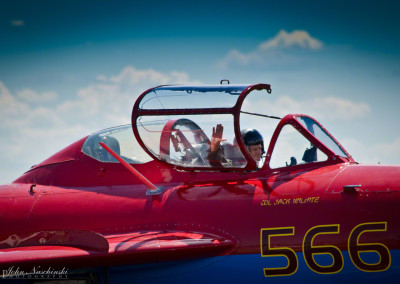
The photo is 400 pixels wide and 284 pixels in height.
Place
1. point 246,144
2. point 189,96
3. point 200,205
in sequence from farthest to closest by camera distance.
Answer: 1. point 189,96
2. point 246,144
3. point 200,205

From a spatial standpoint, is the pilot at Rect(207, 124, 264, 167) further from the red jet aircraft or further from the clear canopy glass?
the clear canopy glass

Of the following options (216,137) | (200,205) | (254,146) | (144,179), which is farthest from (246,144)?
(144,179)

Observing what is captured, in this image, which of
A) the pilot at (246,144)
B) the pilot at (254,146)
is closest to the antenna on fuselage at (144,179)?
the pilot at (246,144)

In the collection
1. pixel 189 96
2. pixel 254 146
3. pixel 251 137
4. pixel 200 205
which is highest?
pixel 189 96

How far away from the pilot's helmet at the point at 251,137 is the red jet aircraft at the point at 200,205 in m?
0.12

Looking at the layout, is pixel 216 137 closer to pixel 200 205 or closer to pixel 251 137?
pixel 251 137

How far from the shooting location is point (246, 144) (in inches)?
253

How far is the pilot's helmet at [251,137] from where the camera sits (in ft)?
21.0

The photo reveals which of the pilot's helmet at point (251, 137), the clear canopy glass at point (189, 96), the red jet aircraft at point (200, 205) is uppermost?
the clear canopy glass at point (189, 96)

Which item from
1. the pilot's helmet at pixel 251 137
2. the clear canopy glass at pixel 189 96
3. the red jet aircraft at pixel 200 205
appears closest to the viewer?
the red jet aircraft at pixel 200 205

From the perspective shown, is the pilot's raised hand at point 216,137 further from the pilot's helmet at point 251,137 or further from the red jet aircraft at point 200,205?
the pilot's helmet at point 251,137

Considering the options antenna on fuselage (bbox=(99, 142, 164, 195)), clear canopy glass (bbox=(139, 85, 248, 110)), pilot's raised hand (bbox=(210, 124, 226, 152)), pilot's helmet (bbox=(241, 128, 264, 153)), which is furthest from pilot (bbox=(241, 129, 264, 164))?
antenna on fuselage (bbox=(99, 142, 164, 195))

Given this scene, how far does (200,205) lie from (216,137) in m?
0.91

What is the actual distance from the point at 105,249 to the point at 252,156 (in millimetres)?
2077
